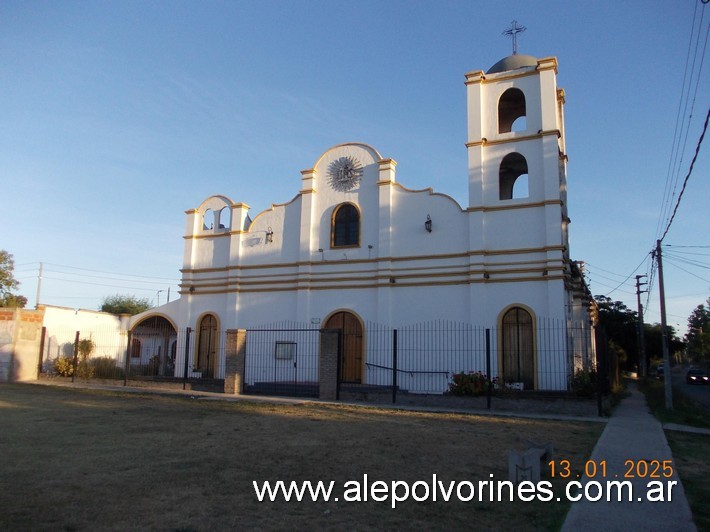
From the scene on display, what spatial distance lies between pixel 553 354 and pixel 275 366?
1007 centimetres

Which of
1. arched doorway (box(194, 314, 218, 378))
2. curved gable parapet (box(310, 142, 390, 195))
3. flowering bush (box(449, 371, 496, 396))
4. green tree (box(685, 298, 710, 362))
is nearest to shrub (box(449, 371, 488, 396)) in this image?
flowering bush (box(449, 371, 496, 396))

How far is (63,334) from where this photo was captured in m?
25.9

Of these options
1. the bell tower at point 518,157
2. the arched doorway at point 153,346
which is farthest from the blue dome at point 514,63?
the arched doorway at point 153,346

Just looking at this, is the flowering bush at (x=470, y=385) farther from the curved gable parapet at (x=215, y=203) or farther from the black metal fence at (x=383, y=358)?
the curved gable parapet at (x=215, y=203)

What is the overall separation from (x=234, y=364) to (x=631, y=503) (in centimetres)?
1469

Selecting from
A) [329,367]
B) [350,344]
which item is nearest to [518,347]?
[350,344]

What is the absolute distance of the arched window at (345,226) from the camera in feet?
71.5

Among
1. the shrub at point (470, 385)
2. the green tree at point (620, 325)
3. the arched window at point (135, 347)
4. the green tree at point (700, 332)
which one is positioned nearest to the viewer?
the shrub at point (470, 385)

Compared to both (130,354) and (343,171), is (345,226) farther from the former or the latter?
(130,354)

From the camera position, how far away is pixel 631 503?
6324mm

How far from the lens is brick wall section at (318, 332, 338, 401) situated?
17500 mm

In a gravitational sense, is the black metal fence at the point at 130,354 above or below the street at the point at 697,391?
above

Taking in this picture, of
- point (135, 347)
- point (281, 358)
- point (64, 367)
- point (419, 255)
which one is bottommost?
point (64, 367)

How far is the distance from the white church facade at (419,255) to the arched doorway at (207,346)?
2.3 inches
